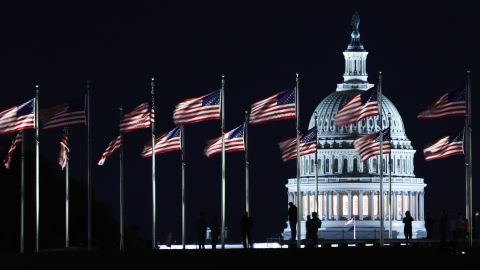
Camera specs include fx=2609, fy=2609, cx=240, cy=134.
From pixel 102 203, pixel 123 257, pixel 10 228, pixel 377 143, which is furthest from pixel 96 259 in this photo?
pixel 102 203

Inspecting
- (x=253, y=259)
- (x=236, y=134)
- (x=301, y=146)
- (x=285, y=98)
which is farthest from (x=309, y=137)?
(x=253, y=259)

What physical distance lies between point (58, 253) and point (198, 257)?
11.7m

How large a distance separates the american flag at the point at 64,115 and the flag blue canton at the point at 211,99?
6312mm

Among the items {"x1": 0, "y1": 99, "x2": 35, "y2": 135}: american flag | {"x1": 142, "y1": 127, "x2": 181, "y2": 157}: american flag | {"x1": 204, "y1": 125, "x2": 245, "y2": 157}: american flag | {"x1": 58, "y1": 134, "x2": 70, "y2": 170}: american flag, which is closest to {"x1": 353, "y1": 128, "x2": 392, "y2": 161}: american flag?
{"x1": 204, "y1": 125, "x2": 245, "y2": 157}: american flag

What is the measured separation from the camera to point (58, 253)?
120000 mm

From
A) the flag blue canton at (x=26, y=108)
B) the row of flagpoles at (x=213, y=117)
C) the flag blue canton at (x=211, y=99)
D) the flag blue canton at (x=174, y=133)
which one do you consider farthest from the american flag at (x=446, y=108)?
the flag blue canton at (x=26, y=108)

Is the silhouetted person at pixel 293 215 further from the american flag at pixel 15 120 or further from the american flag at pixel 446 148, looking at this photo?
the american flag at pixel 15 120

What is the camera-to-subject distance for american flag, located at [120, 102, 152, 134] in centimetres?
13788

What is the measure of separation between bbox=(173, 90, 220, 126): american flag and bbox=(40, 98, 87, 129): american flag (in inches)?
198

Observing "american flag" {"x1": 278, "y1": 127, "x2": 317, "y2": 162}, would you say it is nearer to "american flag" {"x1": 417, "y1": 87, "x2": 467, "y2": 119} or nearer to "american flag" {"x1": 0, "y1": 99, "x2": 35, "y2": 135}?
"american flag" {"x1": 417, "y1": 87, "x2": 467, "y2": 119}

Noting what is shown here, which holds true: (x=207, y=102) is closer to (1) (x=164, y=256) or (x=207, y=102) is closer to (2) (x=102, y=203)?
(1) (x=164, y=256)

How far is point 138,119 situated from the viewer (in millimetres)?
138250

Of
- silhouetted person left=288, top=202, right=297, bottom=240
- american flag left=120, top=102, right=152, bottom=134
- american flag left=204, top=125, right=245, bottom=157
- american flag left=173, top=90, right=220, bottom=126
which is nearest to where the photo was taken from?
silhouetted person left=288, top=202, right=297, bottom=240

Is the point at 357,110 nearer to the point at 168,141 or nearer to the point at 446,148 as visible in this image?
the point at 446,148
